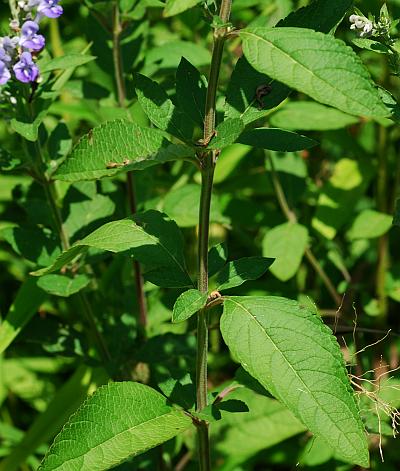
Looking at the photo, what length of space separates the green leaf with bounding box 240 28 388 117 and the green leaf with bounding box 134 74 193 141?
0.25 m

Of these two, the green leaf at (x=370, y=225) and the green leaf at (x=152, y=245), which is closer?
the green leaf at (x=152, y=245)

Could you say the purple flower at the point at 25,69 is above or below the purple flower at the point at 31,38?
below

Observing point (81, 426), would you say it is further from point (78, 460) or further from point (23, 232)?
point (23, 232)

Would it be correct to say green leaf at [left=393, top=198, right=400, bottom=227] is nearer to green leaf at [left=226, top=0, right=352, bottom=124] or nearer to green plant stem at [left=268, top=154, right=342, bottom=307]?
green leaf at [left=226, top=0, right=352, bottom=124]

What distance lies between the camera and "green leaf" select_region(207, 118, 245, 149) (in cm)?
134

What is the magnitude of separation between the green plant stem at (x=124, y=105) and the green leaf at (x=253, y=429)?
1.33 feet

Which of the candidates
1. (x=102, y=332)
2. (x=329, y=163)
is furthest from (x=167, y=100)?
(x=329, y=163)

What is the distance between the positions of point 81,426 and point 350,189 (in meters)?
1.51

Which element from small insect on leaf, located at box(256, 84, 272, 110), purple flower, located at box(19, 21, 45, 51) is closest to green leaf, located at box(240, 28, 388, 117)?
A: small insect on leaf, located at box(256, 84, 272, 110)

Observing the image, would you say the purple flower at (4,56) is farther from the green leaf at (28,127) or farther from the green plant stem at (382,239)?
the green plant stem at (382,239)

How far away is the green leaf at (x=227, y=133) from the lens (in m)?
1.34

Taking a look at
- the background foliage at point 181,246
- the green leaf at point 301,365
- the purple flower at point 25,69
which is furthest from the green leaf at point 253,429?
the purple flower at point 25,69

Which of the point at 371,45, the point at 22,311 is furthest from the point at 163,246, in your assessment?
the point at 22,311

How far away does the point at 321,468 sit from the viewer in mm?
2256
